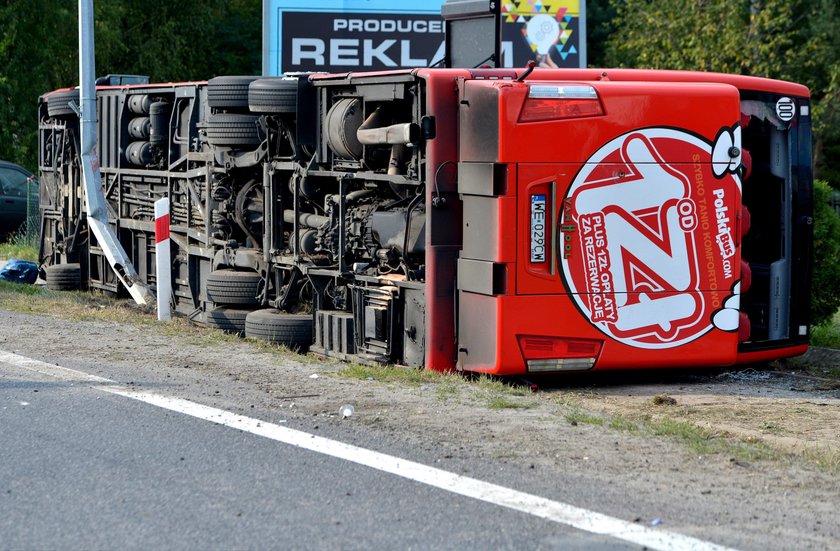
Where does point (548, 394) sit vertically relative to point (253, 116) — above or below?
below

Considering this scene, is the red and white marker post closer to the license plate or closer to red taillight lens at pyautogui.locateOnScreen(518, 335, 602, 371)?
red taillight lens at pyautogui.locateOnScreen(518, 335, 602, 371)

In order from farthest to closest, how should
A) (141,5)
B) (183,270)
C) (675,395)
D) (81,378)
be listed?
(141,5)
(183,270)
(675,395)
(81,378)

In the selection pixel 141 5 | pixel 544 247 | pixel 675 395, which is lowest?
pixel 675 395

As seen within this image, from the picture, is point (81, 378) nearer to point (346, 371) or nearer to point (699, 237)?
point (346, 371)

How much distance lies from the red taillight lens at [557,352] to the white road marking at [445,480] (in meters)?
2.51

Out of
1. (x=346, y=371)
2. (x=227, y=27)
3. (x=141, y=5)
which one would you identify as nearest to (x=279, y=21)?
(x=346, y=371)

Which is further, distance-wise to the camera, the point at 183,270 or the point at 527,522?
the point at 183,270

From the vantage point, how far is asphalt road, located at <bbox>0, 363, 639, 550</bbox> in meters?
5.02

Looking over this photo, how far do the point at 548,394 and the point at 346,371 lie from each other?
1.44 metres

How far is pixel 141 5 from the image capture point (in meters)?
37.1

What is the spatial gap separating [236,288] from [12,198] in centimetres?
1324

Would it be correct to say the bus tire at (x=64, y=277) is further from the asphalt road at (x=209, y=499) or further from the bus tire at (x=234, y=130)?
the asphalt road at (x=209, y=499)

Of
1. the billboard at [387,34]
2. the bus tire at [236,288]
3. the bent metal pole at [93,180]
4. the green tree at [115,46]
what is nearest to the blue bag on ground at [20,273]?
the bent metal pole at [93,180]

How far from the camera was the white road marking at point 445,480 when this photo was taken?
16.6 ft
